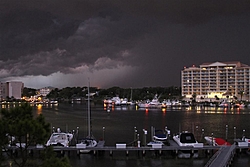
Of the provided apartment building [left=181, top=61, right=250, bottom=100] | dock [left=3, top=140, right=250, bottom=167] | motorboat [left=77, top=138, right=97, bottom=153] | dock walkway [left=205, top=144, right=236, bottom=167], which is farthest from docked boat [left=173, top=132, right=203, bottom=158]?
apartment building [left=181, top=61, right=250, bottom=100]

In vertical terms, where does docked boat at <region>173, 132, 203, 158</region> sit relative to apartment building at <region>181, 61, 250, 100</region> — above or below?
below

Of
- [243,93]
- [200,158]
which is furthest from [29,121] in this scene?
[243,93]

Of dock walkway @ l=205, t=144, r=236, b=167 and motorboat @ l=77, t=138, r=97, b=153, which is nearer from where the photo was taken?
dock walkway @ l=205, t=144, r=236, b=167

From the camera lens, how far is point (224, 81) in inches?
7574

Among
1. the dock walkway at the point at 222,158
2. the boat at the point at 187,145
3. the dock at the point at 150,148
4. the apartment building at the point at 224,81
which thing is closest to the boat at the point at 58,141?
the dock at the point at 150,148

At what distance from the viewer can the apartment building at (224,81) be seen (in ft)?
614

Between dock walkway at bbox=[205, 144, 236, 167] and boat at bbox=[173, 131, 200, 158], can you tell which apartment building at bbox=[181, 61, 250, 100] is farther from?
dock walkway at bbox=[205, 144, 236, 167]

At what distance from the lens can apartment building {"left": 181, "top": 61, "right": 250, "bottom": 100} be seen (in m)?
187

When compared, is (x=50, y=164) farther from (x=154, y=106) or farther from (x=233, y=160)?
(x=154, y=106)

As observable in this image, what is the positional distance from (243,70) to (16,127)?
192164 mm

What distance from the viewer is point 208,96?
629ft

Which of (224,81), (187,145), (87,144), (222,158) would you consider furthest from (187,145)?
(224,81)

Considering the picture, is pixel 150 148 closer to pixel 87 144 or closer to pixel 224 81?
pixel 87 144

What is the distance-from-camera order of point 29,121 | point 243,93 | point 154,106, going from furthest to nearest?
point 243,93 < point 154,106 < point 29,121
